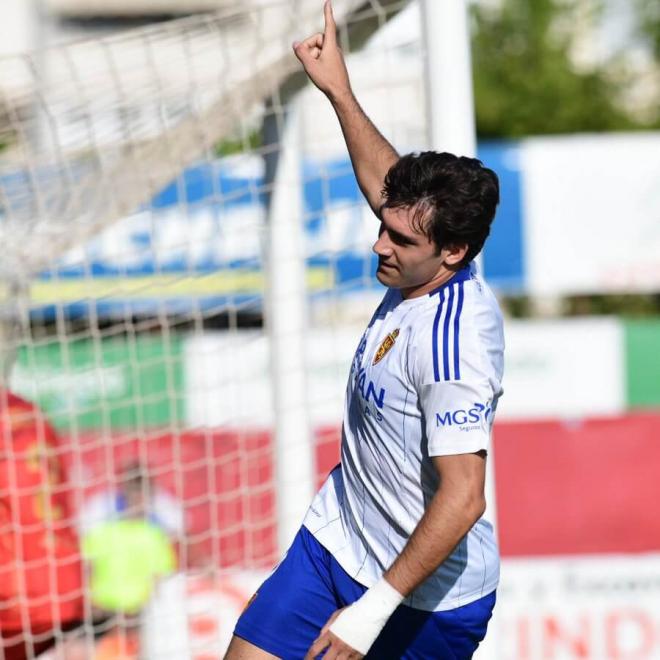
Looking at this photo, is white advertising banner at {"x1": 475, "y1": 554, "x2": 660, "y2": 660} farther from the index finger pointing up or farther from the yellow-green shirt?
the index finger pointing up

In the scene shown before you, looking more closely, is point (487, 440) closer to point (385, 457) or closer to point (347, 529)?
point (385, 457)

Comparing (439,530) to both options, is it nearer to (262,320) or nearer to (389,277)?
(389,277)

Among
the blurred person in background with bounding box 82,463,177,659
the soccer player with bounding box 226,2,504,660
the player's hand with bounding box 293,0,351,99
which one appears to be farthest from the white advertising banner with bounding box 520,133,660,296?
the soccer player with bounding box 226,2,504,660

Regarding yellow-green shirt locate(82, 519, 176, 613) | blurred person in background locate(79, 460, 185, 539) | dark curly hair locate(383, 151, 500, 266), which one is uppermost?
dark curly hair locate(383, 151, 500, 266)

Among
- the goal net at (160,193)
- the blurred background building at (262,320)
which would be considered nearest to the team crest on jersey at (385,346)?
the blurred background building at (262,320)

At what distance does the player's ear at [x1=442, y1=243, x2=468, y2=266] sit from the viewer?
3.00m

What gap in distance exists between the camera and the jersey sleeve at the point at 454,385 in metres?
2.82

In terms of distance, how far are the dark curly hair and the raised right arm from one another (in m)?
0.47

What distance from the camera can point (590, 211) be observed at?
13336 millimetres

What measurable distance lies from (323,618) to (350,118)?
125cm

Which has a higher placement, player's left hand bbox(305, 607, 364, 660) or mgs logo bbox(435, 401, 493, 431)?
mgs logo bbox(435, 401, 493, 431)

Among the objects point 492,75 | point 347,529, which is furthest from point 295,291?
point 492,75

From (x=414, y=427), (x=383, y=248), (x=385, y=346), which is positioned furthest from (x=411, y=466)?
(x=383, y=248)

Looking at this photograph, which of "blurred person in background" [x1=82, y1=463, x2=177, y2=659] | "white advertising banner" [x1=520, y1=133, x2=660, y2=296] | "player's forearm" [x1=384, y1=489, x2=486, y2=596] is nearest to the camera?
"player's forearm" [x1=384, y1=489, x2=486, y2=596]
